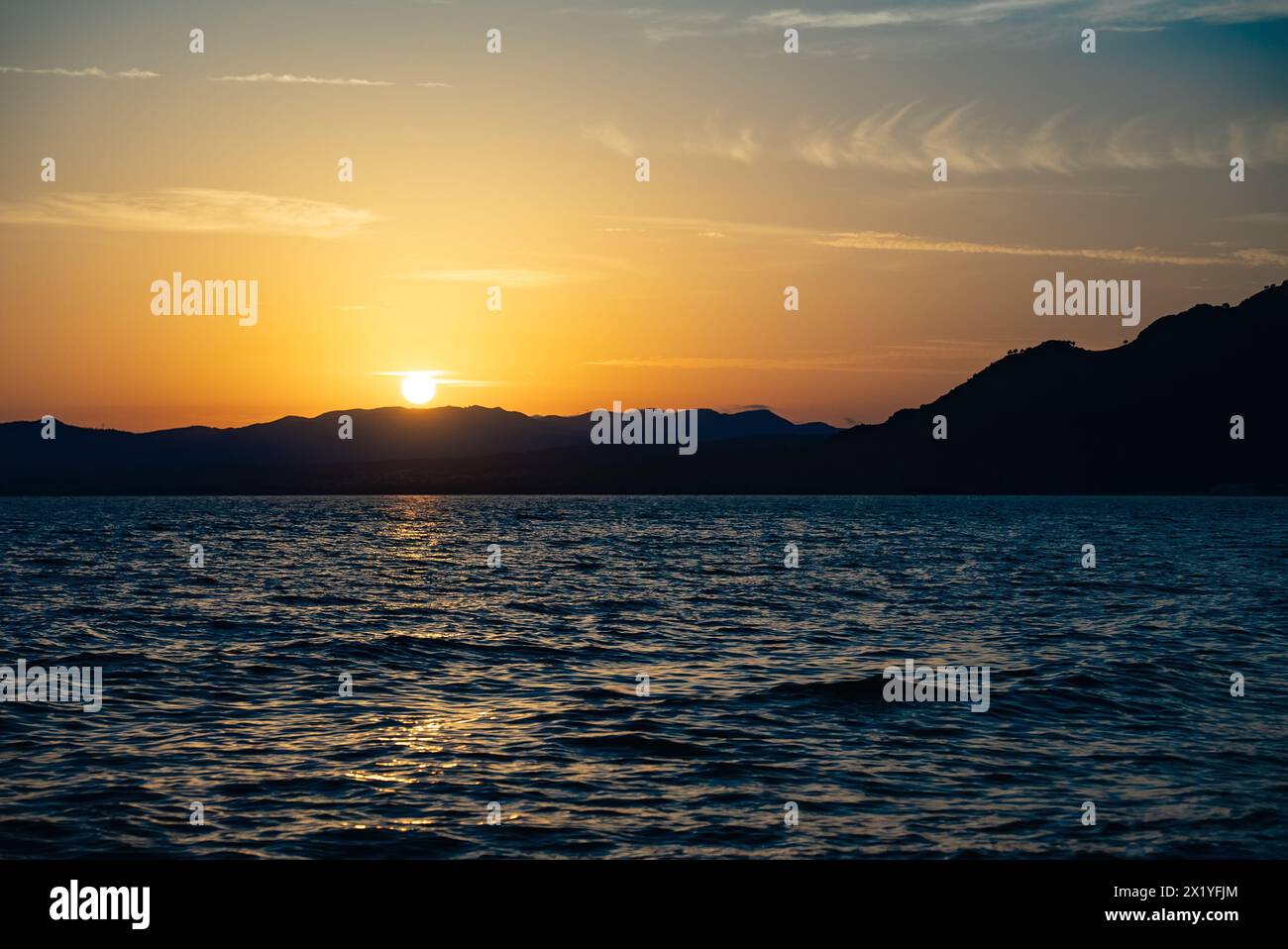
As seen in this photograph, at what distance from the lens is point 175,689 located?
2442 cm

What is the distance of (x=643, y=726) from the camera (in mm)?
20797

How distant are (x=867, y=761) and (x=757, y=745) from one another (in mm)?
1870

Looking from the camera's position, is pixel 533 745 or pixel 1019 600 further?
pixel 1019 600

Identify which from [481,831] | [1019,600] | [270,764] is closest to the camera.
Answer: [481,831]

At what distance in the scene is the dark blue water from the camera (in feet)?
48.1

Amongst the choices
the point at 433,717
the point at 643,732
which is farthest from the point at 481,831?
the point at 433,717

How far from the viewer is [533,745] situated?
19172 millimetres

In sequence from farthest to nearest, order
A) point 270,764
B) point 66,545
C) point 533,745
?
point 66,545
point 533,745
point 270,764

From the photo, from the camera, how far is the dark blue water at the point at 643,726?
48.1 feet
